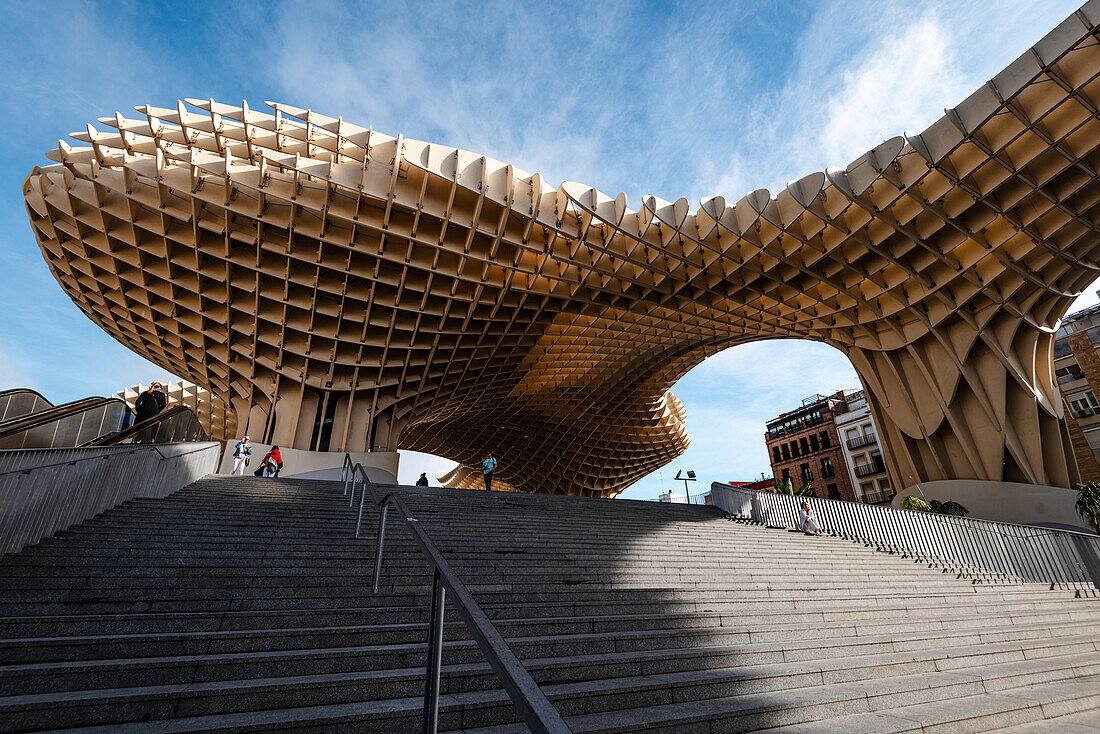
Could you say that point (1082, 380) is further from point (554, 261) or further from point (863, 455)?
point (554, 261)

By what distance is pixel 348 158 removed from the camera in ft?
59.4

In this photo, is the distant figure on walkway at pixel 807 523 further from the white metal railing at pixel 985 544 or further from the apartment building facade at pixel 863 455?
the apartment building facade at pixel 863 455

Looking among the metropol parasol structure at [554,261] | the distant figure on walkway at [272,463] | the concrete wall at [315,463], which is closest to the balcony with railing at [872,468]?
the metropol parasol structure at [554,261]

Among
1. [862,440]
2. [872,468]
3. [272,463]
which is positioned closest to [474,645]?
[272,463]

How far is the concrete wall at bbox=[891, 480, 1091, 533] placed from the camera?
59.1 feet

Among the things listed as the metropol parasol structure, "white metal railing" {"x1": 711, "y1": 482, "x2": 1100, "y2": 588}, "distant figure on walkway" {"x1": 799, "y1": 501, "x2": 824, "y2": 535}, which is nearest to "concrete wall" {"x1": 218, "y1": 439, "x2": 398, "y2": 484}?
the metropol parasol structure

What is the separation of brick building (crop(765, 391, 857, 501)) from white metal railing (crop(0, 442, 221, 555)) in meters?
48.3

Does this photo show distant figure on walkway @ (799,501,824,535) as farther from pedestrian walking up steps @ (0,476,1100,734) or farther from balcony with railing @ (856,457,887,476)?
balcony with railing @ (856,457,887,476)

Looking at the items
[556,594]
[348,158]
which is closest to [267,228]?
[348,158]

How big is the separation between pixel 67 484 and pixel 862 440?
52.0 meters

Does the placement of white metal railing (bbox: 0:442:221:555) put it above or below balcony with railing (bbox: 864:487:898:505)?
below

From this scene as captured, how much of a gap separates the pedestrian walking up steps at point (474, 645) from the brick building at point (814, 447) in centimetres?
4437

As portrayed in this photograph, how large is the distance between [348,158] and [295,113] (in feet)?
9.08

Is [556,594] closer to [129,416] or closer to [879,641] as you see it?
[879,641]
